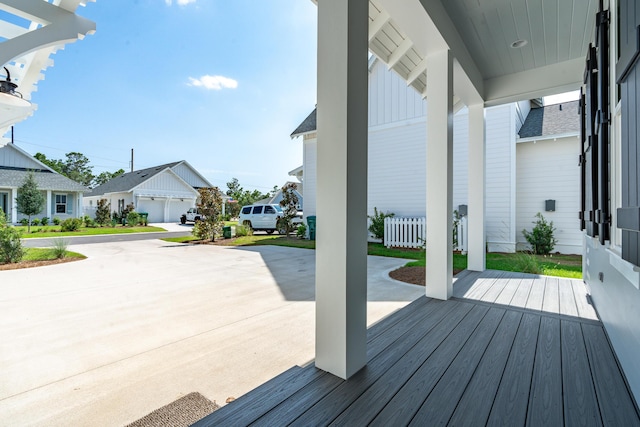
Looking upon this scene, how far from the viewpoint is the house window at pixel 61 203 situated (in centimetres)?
1809

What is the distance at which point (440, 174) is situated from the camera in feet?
10.7

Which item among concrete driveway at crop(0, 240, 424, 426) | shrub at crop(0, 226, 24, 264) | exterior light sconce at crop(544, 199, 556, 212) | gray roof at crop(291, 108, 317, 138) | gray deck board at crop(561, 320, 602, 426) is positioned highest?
gray roof at crop(291, 108, 317, 138)

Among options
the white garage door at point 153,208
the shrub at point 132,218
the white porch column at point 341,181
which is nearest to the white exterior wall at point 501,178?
the white porch column at point 341,181

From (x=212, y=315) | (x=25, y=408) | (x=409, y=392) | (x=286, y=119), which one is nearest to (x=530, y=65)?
(x=409, y=392)

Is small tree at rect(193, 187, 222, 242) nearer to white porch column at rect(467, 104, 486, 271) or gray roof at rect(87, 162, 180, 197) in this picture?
white porch column at rect(467, 104, 486, 271)

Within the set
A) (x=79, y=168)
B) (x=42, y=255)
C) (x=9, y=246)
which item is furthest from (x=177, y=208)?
(x=79, y=168)

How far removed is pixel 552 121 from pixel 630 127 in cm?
919

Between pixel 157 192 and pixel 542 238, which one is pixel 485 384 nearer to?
pixel 542 238

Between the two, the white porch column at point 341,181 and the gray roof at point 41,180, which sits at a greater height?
the gray roof at point 41,180

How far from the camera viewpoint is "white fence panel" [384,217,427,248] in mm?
8867

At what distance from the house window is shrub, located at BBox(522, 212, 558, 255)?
23924 millimetres

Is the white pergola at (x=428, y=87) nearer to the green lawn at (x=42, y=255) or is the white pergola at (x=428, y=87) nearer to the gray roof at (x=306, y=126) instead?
the gray roof at (x=306, y=126)

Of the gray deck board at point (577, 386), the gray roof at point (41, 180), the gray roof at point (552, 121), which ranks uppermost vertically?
the gray roof at point (552, 121)

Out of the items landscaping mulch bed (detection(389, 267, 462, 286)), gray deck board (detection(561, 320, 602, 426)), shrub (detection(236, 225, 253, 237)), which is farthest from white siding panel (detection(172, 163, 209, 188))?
gray deck board (detection(561, 320, 602, 426))
